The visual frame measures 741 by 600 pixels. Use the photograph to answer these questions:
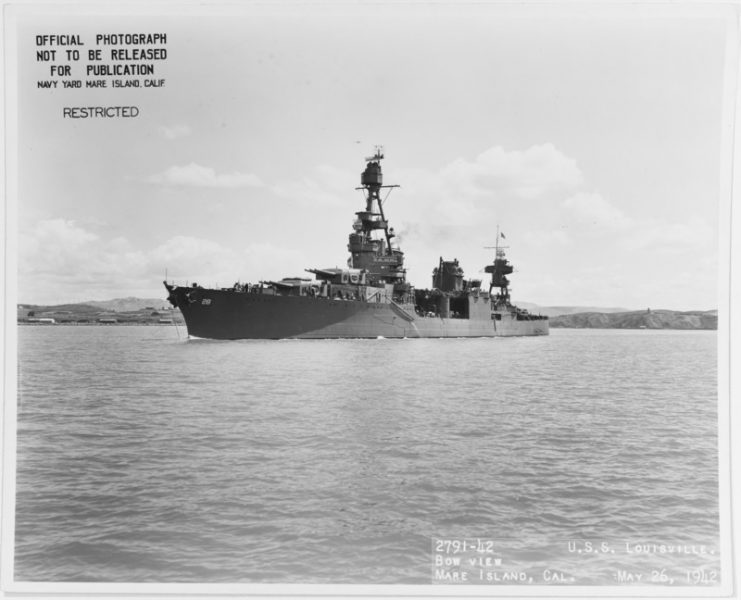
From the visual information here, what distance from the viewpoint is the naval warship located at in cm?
3288

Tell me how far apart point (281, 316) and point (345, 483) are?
83.4 ft

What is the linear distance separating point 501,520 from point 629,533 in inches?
62.7

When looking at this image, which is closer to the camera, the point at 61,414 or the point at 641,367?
the point at 61,414

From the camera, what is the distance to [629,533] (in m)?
7.77

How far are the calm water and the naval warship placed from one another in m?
16.5

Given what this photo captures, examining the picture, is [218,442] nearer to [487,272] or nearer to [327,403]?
[327,403]

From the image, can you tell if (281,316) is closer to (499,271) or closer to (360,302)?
(360,302)

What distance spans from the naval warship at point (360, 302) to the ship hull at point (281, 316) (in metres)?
0.05

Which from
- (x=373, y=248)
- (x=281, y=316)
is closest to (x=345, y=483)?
(x=281, y=316)

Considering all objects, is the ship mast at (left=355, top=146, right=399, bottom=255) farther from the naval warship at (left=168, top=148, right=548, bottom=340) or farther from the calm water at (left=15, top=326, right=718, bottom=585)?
the calm water at (left=15, top=326, right=718, bottom=585)

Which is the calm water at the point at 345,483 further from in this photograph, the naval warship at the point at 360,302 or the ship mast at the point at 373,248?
the ship mast at the point at 373,248

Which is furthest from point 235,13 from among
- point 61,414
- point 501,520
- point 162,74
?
point 61,414

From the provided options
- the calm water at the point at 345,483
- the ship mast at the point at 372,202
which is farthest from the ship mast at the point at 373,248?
the calm water at the point at 345,483

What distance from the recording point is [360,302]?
3753cm
